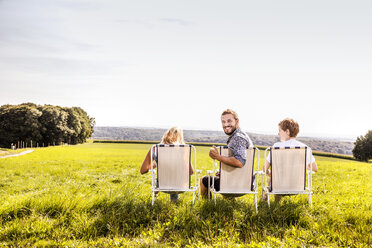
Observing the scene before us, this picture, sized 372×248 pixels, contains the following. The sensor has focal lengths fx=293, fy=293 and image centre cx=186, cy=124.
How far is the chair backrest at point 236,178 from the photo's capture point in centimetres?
523

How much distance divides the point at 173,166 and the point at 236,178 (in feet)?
3.81

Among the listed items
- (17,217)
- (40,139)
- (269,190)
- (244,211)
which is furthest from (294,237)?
(40,139)

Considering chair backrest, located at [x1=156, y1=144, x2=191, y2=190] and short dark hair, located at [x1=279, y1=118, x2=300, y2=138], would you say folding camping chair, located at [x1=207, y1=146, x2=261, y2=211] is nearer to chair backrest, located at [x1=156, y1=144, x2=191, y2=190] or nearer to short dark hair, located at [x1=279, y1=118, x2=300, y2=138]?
chair backrest, located at [x1=156, y1=144, x2=191, y2=190]

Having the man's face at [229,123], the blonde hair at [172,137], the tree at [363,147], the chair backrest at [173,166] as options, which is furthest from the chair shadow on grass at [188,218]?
the tree at [363,147]

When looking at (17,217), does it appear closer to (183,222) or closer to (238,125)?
(183,222)

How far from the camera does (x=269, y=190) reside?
17.8 ft

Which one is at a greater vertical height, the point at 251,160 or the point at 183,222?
the point at 251,160

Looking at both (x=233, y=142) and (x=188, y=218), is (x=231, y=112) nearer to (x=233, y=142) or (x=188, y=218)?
(x=233, y=142)

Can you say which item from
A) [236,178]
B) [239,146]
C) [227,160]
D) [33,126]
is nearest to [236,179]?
[236,178]

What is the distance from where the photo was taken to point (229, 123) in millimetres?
5238

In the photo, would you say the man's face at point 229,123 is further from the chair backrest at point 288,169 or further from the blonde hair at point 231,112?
the chair backrest at point 288,169

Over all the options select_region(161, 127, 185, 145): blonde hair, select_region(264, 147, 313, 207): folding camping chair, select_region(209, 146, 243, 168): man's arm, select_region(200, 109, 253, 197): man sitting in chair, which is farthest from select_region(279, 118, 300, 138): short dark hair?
select_region(161, 127, 185, 145): blonde hair

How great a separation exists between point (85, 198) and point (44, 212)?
70 cm

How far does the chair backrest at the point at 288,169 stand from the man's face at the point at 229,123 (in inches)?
30.4
